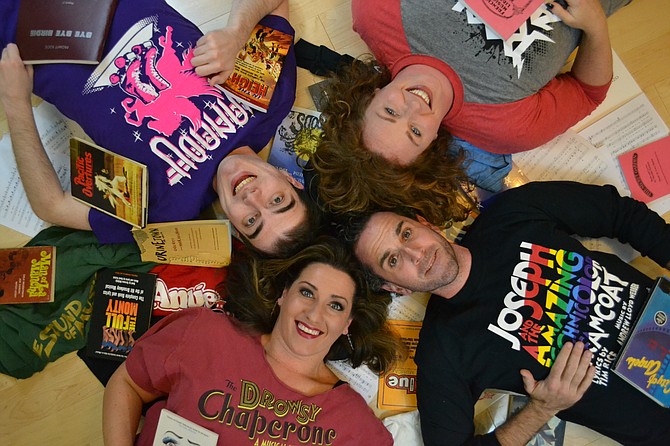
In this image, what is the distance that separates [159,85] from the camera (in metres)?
1.63

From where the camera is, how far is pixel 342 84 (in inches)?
69.9

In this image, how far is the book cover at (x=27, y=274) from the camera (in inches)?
68.6

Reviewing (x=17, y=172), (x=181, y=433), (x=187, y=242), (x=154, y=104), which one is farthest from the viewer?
(x=17, y=172)

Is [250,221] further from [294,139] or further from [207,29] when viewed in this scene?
[207,29]

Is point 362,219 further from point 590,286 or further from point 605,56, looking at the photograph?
point 605,56

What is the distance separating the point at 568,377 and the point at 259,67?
143cm

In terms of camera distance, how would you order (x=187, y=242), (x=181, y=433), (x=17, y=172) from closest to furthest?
→ (x=181, y=433), (x=187, y=242), (x=17, y=172)

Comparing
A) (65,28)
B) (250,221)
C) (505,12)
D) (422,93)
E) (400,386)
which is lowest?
(400,386)

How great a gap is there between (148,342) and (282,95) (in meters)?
0.94

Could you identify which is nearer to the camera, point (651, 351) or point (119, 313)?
point (651, 351)

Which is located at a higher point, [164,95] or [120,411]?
[164,95]

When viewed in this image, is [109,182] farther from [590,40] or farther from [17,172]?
[590,40]

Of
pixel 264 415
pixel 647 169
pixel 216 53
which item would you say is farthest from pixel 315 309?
pixel 647 169

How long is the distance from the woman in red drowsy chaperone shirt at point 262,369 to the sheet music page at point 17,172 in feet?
2.21
